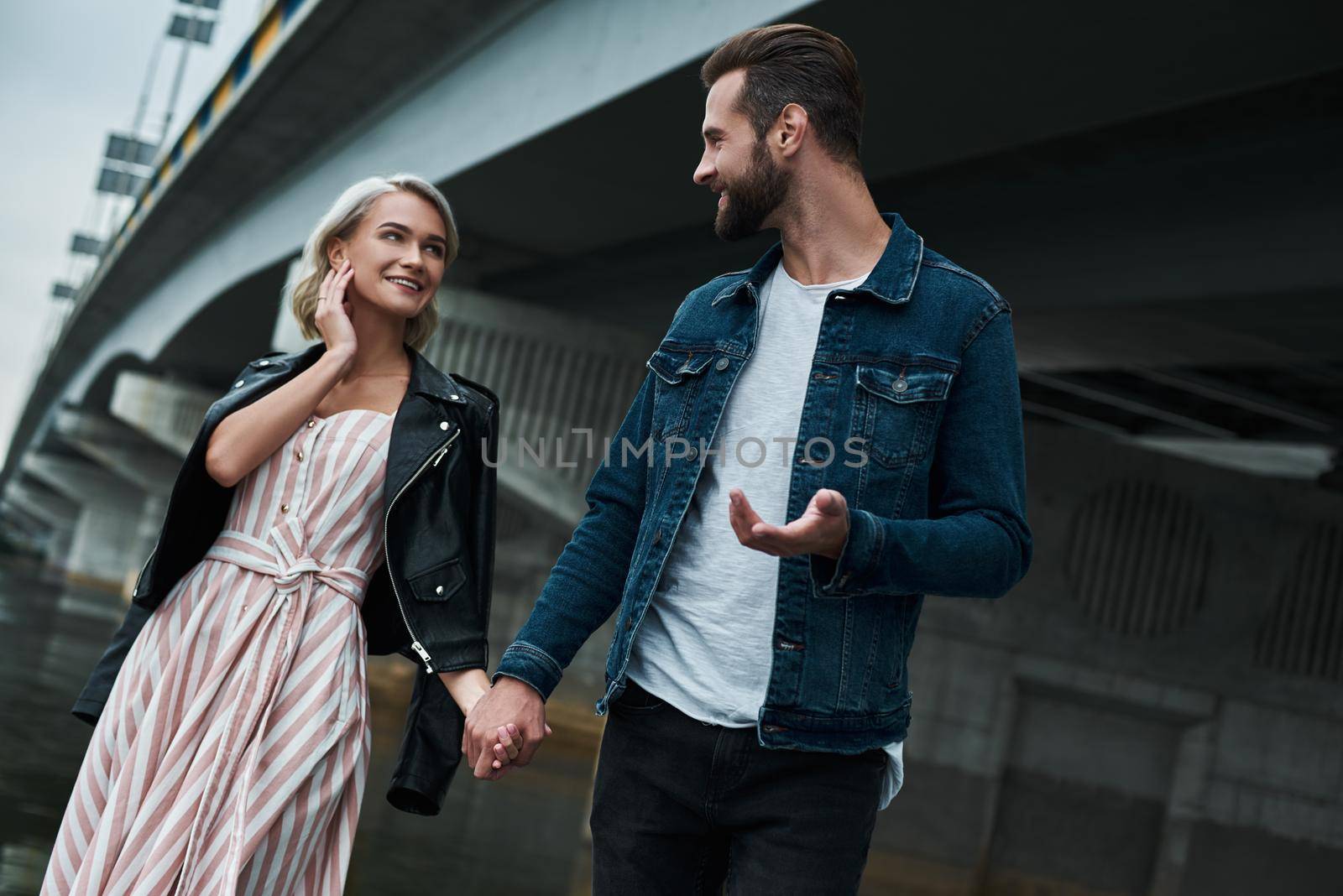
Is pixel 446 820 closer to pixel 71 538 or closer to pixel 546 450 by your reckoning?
pixel 546 450

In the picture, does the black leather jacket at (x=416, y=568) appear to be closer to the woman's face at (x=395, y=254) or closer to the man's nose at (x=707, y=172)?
the woman's face at (x=395, y=254)

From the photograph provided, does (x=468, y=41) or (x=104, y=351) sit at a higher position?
(x=468, y=41)

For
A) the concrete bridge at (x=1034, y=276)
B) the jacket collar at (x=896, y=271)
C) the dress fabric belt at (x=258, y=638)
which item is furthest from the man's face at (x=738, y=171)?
the concrete bridge at (x=1034, y=276)

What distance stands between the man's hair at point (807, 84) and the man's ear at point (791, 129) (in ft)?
0.04

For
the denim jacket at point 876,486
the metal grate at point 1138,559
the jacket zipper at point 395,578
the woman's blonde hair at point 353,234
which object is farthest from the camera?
the metal grate at point 1138,559

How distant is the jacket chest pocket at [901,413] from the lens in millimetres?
2596

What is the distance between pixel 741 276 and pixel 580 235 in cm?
992

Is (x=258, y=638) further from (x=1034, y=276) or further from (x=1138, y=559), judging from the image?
(x=1138, y=559)

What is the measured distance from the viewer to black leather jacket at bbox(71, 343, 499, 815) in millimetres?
Answer: 3453

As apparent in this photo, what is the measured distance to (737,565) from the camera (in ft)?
8.74

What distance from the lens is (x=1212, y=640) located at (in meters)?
15.6

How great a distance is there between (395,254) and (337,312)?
0.20 m

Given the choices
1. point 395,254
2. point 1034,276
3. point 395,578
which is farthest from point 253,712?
point 1034,276

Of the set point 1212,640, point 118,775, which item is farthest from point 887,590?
point 1212,640
